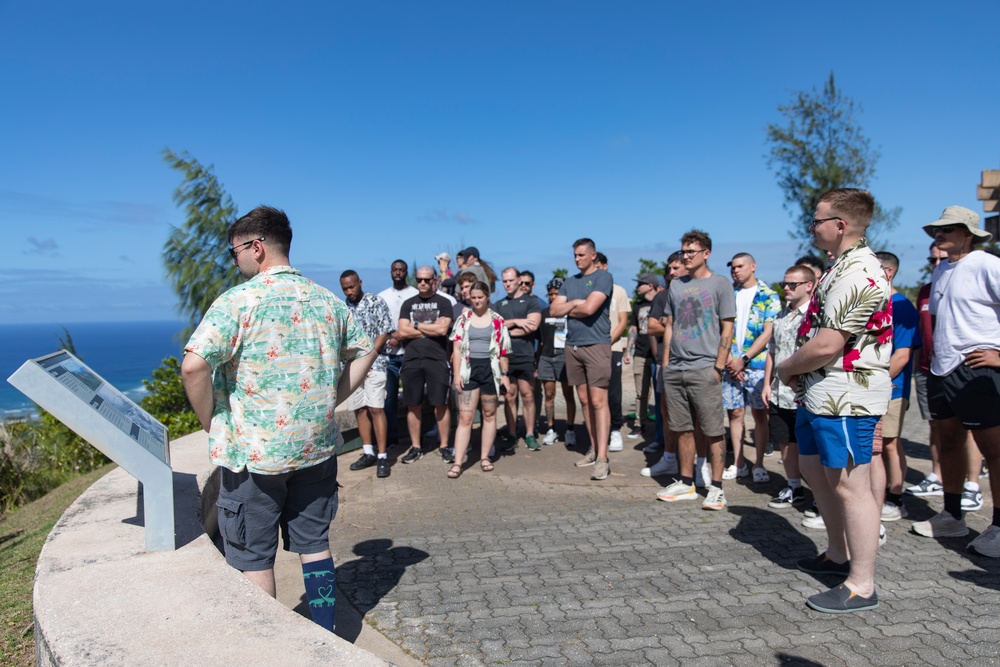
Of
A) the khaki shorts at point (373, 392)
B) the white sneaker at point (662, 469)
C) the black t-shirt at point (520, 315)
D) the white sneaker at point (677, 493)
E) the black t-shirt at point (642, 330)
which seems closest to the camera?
the white sneaker at point (677, 493)

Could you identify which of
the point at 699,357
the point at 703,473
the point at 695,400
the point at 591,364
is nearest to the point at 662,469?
the point at 703,473

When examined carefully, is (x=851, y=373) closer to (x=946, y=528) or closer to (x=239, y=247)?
(x=946, y=528)

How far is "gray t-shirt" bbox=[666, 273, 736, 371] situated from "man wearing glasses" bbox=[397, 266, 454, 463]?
267 centimetres

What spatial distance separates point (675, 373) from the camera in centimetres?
565

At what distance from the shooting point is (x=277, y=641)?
2.28 meters

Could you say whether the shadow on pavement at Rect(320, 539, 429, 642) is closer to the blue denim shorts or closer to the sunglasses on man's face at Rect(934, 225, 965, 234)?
the blue denim shorts

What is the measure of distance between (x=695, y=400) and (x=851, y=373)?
6.62ft

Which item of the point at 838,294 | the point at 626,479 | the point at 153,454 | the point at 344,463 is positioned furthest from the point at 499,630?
the point at 344,463

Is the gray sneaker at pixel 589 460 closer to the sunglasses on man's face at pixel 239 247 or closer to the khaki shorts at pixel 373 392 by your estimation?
the khaki shorts at pixel 373 392

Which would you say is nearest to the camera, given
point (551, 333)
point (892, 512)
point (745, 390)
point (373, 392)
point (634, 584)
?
point (634, 584)

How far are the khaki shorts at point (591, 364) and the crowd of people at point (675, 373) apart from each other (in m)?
0.02

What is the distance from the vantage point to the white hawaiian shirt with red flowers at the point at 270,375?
2926mm

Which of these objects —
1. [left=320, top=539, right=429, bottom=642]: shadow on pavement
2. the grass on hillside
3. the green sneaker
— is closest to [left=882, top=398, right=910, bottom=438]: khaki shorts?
[left=320, top=539, right=429, bottom=642]: shadow on pavement

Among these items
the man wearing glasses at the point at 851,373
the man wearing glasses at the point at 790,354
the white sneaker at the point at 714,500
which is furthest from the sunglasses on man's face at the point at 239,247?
the man wearing glasses at the point at 790,354
